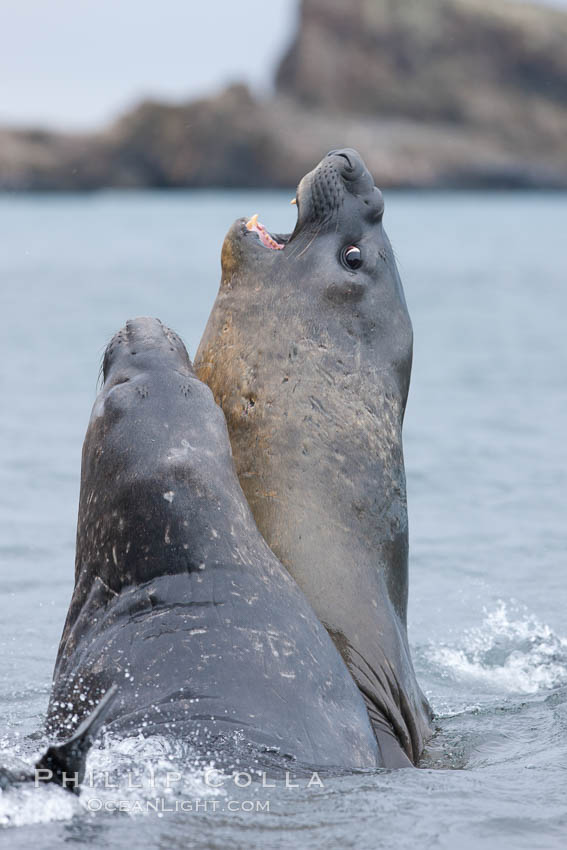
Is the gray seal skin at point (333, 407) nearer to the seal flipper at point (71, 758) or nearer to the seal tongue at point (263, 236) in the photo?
the seal tongue at point (263, 236)

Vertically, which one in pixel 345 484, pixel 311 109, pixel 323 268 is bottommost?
pixel 345 484

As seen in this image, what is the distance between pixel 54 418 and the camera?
1277 cm

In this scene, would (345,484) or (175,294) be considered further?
(175,294)

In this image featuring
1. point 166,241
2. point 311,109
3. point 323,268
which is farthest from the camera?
point 311,109

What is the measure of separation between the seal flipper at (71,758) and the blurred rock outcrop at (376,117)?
245ft

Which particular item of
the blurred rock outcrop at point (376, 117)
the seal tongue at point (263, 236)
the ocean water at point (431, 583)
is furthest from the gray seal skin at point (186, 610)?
the blurred rock outcrop at point (376, 117)

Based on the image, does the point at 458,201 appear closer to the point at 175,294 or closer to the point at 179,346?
the point at 175,294

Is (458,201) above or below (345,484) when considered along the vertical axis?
above

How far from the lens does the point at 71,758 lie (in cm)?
337

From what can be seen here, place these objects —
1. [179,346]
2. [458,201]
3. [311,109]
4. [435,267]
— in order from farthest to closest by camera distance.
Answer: [311,109] → [458,201] → [435,267] → [179,346]

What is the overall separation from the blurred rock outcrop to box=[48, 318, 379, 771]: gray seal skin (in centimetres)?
7369

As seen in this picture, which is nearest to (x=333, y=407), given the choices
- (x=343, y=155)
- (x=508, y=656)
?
(x=343, y=155)

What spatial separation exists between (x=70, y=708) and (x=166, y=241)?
123 feet

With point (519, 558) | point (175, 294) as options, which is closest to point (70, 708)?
point (519, 558)
